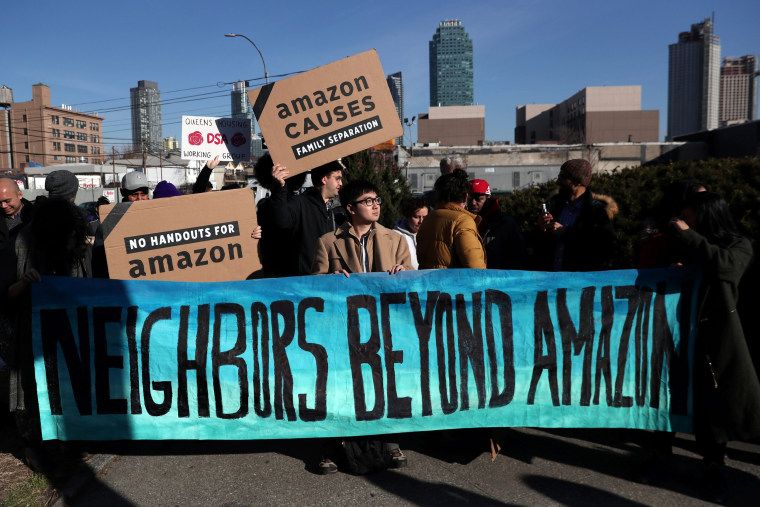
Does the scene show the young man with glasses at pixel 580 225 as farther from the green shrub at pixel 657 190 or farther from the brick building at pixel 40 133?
the brick building at pixel 40 133

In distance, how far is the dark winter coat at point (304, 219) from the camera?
4.38m

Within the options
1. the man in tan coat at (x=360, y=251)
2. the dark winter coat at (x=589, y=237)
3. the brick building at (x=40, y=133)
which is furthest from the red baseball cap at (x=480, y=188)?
the brick building at (x=40, y=133)

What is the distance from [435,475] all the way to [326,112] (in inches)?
104

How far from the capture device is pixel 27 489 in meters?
3.60

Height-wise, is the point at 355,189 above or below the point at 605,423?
above

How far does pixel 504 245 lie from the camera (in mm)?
4441

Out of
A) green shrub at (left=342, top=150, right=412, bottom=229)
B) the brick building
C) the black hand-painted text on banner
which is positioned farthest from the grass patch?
the brick building

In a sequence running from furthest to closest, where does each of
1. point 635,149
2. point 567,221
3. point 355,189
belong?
point 635,149
point 567,221
point 355,189

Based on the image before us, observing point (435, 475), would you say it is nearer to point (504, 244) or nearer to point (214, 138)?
point (504, 244)

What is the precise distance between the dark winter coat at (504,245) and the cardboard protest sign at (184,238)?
1.68 m

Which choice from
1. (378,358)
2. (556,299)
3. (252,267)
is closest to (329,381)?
(378,358)

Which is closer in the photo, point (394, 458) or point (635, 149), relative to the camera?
point (394, 458)

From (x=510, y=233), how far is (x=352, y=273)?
127 centimetres

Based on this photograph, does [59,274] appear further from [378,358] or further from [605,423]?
[605,423]
